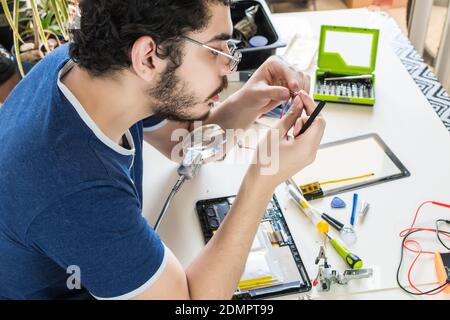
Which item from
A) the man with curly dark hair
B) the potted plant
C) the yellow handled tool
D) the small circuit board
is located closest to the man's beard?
the man with curly dark hair

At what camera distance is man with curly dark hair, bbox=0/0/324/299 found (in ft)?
2.47

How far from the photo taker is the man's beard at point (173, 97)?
0.86 meters

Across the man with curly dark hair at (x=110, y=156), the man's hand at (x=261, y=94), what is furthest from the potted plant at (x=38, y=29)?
the man's hand at (x=261, y=94)

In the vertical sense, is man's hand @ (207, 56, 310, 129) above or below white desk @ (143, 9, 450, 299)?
above

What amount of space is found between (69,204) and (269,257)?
16.7 inches

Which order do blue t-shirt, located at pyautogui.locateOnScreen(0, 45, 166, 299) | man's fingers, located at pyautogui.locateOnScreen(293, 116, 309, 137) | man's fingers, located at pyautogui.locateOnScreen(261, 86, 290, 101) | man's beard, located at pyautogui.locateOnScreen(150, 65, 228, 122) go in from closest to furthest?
blue t-shirt, located at pyautogui.locateOnScreen(0, 45, 166, 299) < man's beard, located at pyautogui.locateOnScreen(150, 65, 228, 122) < man's fingers, located at pyautogui.locateOnScreen(293, 116, 309, 137) < man's fingers, located at pyautogui.locateOnScreen(261, 86, 290, 101)

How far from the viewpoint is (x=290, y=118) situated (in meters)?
1.00

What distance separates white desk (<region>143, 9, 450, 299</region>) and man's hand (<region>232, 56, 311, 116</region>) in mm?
134

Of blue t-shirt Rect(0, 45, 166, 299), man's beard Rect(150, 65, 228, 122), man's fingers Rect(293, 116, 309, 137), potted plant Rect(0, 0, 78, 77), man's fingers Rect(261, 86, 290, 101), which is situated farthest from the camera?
potted plant Rect(0, 0, 78, 77)

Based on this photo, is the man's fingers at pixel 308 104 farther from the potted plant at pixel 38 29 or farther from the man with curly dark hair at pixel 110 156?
the potted plant at pixel 38 29

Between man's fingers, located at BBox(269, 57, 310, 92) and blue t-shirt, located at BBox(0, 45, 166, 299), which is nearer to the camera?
blue t-shirt, located at BBox(0, 45, 166, 299)

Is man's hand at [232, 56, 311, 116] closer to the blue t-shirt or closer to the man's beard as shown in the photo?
the man's beard

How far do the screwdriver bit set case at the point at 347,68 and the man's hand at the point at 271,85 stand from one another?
0.21 m

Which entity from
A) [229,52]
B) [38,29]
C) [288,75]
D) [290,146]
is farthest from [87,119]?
[38,29]
